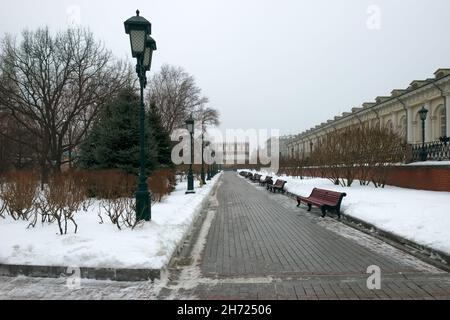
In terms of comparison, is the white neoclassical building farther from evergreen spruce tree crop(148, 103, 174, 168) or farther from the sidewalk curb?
the sidewalk curb

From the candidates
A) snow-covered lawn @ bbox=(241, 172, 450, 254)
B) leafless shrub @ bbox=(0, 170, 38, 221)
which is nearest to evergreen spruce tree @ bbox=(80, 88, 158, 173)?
leafless shrub @ bbox=(0, 170, 38, 221)

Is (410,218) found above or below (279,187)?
above

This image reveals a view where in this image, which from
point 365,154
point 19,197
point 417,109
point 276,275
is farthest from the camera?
point 417,109

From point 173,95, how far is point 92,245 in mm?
41850

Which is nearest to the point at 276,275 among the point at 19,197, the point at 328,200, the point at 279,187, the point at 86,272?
the point at 86,272

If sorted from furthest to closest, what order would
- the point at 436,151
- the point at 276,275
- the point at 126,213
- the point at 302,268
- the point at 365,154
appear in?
the point at 365,154, the point at 436,151, the point at 126,213, the point at 302,268, the point at 276,275

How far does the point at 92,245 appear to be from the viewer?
639cm

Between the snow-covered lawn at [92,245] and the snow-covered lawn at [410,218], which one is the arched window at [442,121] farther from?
the snow-covered lawn at [92,245]

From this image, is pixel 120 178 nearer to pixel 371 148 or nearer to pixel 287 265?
pixel 287 265

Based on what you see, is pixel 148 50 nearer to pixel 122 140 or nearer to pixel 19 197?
pixel 19 197

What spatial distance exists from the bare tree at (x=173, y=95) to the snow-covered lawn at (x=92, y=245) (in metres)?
36.1

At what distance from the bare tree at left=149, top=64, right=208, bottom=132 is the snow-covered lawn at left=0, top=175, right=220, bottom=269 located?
36.1 metres

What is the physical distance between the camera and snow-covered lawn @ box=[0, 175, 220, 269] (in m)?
5.73
